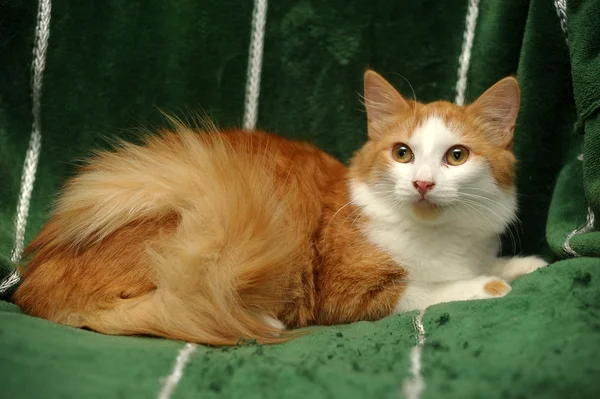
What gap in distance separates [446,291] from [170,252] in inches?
27.2

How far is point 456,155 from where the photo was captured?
1.47m

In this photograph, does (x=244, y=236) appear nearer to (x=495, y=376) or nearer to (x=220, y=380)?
(x=220, y=380)

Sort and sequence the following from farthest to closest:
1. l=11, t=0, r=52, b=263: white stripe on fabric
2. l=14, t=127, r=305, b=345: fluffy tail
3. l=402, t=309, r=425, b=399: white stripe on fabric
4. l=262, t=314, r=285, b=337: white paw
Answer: l=11, t=0, r=52, b=263: white stripe on fabric → l=262, t=314, r=285, b=337: white paw → l=14, t=127, r=305, b=345: fluffy tail → l=402, t=309, r=425, b=399: white stripe on fabric

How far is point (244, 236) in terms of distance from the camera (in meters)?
1.35

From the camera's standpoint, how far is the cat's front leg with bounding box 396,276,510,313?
1.42 m

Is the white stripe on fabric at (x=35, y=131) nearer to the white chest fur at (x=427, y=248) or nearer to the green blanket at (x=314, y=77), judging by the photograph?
the green blanket at (x=314, y=77)

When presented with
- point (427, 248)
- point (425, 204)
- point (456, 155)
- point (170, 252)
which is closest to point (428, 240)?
point (427, 248)

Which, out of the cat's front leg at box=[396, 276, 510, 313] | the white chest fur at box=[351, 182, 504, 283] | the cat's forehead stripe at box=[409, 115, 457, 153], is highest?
the cat's forehead stripe at box=[409, 115, 457, 153]

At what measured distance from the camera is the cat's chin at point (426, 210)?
1440 mm

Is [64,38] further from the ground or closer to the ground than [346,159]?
further from the ground

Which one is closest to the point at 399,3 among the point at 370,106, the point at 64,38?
the point at 370,106

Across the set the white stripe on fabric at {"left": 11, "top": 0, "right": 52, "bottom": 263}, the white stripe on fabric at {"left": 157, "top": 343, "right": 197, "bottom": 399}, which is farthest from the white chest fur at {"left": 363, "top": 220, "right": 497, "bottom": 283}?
the white stripe on fabric at {"left": 11, "top": 0, "right": 52, "bottom": 263}

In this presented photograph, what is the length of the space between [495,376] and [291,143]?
3.25 feet

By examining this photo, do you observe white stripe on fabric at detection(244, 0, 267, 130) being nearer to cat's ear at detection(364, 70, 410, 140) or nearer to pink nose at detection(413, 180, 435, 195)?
cat's ear at detection(364, 70, 410, 140)
